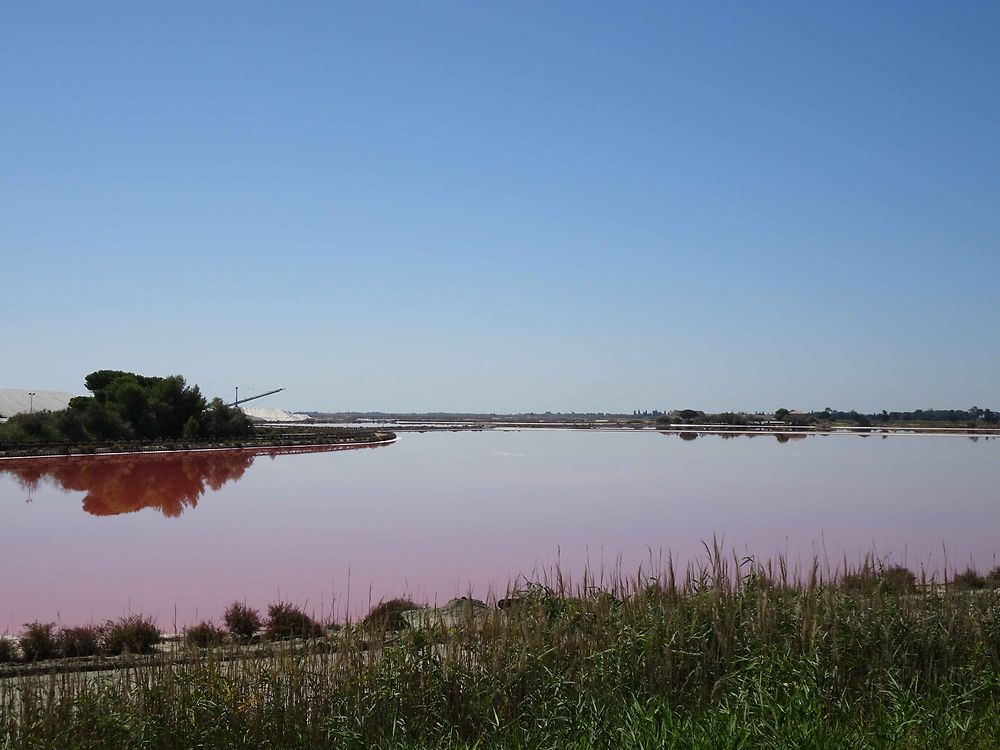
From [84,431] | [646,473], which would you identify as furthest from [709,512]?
[84,431]

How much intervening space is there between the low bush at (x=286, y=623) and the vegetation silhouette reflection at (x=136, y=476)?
8105 mm

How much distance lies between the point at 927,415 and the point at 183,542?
315ft

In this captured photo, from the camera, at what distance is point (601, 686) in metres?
3.85

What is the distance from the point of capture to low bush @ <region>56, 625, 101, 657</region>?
5504 mm

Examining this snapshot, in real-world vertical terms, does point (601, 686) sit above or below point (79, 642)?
above

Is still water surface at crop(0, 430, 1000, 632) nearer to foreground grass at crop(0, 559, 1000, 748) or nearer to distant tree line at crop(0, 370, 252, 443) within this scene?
foreground grass at crop(0, 559, 1000, 748)

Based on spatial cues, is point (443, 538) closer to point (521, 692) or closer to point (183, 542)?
point (183, 542)

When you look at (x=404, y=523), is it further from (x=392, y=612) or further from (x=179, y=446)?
(x=179, y=446)

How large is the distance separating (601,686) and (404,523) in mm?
8516

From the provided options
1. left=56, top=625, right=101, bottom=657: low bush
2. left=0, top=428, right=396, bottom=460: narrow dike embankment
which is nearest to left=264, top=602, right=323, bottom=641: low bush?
left=56, top=625, right=101, bottom=657: low bush

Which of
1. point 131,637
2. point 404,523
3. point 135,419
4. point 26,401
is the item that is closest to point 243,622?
point 131,637

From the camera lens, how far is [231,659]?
13.2 feet

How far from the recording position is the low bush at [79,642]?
5.50 m

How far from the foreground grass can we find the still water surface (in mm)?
1215
